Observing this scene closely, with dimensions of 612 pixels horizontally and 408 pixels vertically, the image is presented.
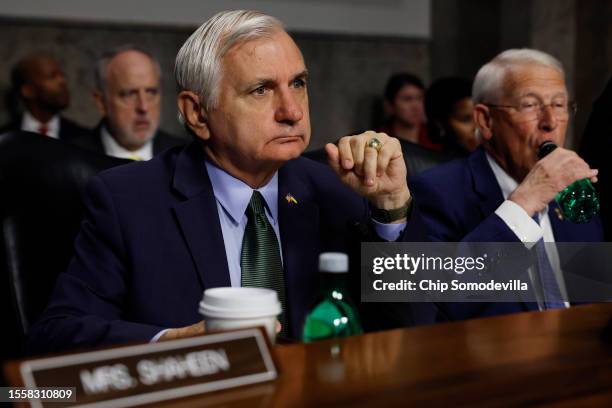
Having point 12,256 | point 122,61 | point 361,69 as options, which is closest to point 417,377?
point 12,256

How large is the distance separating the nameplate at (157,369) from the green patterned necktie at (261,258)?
0.67 metres

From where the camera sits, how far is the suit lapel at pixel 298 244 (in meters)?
1.46

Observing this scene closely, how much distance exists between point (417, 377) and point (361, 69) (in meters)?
4.31

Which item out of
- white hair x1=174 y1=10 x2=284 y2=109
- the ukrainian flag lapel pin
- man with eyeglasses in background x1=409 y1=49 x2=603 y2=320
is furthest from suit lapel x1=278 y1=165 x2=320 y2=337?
man with eyeglasses in background x1=409 y1=49 x2=603 y2=320

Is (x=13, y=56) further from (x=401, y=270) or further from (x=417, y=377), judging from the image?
(x=417, y=377)

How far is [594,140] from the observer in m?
2.18

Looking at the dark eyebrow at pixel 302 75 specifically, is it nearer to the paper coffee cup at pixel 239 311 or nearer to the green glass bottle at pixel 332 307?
the green glass bottle at pixel 332 307

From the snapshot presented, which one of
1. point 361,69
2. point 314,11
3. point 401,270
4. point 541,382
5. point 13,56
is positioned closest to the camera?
point 541,382

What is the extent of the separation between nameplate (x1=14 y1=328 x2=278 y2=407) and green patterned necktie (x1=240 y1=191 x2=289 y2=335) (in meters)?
0.67

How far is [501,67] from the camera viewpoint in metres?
2.08

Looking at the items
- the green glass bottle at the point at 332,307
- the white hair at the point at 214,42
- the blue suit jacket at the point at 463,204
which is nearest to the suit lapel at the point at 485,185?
the blue suit jacket at the point at 463,204

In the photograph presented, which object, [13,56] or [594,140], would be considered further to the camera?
[13,56]

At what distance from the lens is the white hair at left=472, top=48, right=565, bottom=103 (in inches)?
80.0

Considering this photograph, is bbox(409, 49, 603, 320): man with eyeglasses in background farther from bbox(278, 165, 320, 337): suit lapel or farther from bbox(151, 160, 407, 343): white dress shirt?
bbox(151, 160, 407, 343): white dress shirt
